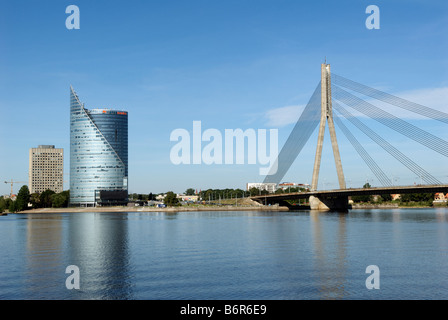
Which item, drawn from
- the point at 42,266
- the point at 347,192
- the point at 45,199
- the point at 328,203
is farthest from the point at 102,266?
the point at 45,199

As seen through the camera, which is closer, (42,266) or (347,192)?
(42,266)

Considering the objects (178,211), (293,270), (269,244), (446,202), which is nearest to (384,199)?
(446,202)

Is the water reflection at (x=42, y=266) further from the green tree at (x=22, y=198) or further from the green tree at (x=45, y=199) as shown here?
the green tree at (x=45, y=199)

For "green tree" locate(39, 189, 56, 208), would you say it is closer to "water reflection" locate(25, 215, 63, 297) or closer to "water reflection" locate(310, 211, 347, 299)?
"water reflection" locate(25, 215, 63, 297)

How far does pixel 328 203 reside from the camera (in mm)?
115938

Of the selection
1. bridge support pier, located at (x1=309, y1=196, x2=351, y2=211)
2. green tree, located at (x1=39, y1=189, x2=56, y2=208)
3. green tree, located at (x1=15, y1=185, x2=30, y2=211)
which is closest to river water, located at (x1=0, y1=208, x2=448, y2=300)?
bridge support pier, located at (x1=309, y1=196, x2=351, y2=211)

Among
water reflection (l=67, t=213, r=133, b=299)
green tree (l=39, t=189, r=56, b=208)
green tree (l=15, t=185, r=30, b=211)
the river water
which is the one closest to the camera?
the river water

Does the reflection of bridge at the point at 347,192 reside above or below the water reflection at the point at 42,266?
above

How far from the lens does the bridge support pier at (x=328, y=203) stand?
11544cm

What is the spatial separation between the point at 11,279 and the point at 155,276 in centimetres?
822

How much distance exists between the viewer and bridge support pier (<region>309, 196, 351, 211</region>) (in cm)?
11544

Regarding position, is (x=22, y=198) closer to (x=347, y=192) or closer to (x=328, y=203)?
(x=328, y=203)

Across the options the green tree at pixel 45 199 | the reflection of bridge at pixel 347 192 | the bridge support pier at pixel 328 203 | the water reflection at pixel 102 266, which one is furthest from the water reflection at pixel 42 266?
the green tree at pixel 45 199
